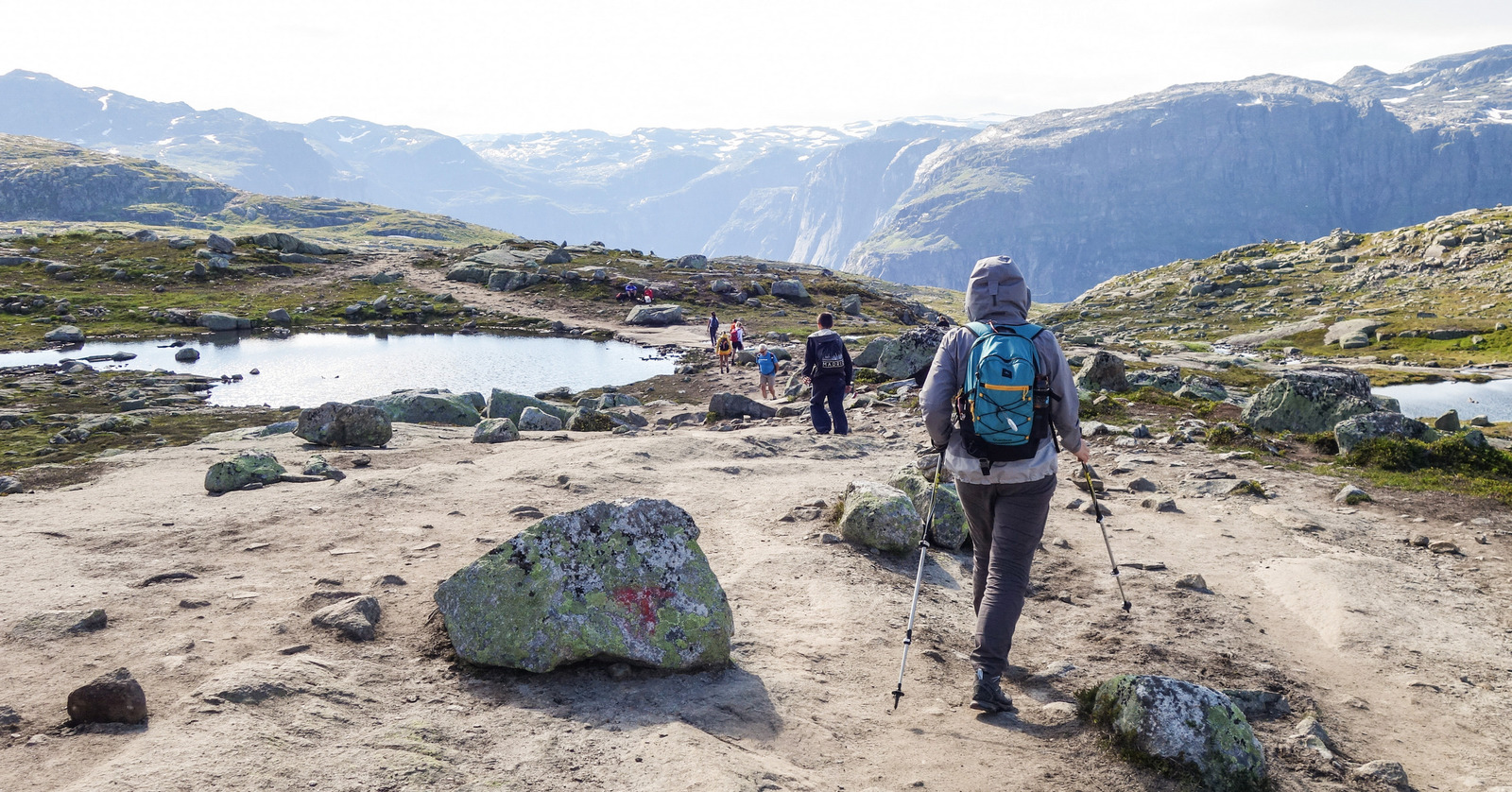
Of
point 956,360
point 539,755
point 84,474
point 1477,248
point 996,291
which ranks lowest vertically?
A: point 84,474

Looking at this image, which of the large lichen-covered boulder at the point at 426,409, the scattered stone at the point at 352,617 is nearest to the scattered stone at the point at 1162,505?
the scattered stone at the point at 352,617

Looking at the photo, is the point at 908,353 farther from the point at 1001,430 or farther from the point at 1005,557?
the point at 1001,430

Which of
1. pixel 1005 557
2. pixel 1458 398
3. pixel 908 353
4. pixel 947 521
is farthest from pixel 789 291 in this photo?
pixel 1005 557

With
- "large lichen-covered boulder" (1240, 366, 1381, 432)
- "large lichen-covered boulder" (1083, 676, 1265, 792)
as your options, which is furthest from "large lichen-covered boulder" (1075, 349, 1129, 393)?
"large lichen-covered boulder" (1083, 676, 1265, 792)

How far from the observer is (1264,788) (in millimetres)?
6270

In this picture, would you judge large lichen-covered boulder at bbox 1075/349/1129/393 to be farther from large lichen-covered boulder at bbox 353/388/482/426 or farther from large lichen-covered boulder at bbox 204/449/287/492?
large lichen-covered boulder at bbox 204/449/287/492

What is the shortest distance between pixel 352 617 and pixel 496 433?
13.1 metres

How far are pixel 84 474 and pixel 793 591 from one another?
16189mm

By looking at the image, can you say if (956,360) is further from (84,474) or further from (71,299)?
(71,299)

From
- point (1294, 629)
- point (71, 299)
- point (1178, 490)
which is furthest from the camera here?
point (71, 299)

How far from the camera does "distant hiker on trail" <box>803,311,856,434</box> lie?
2112 centimetres

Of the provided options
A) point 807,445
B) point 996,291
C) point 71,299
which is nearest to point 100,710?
point 996,291

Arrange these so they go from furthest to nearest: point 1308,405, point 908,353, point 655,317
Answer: point 655,317
point 908,353
point 1308,405

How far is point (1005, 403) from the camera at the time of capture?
6.98 meters
